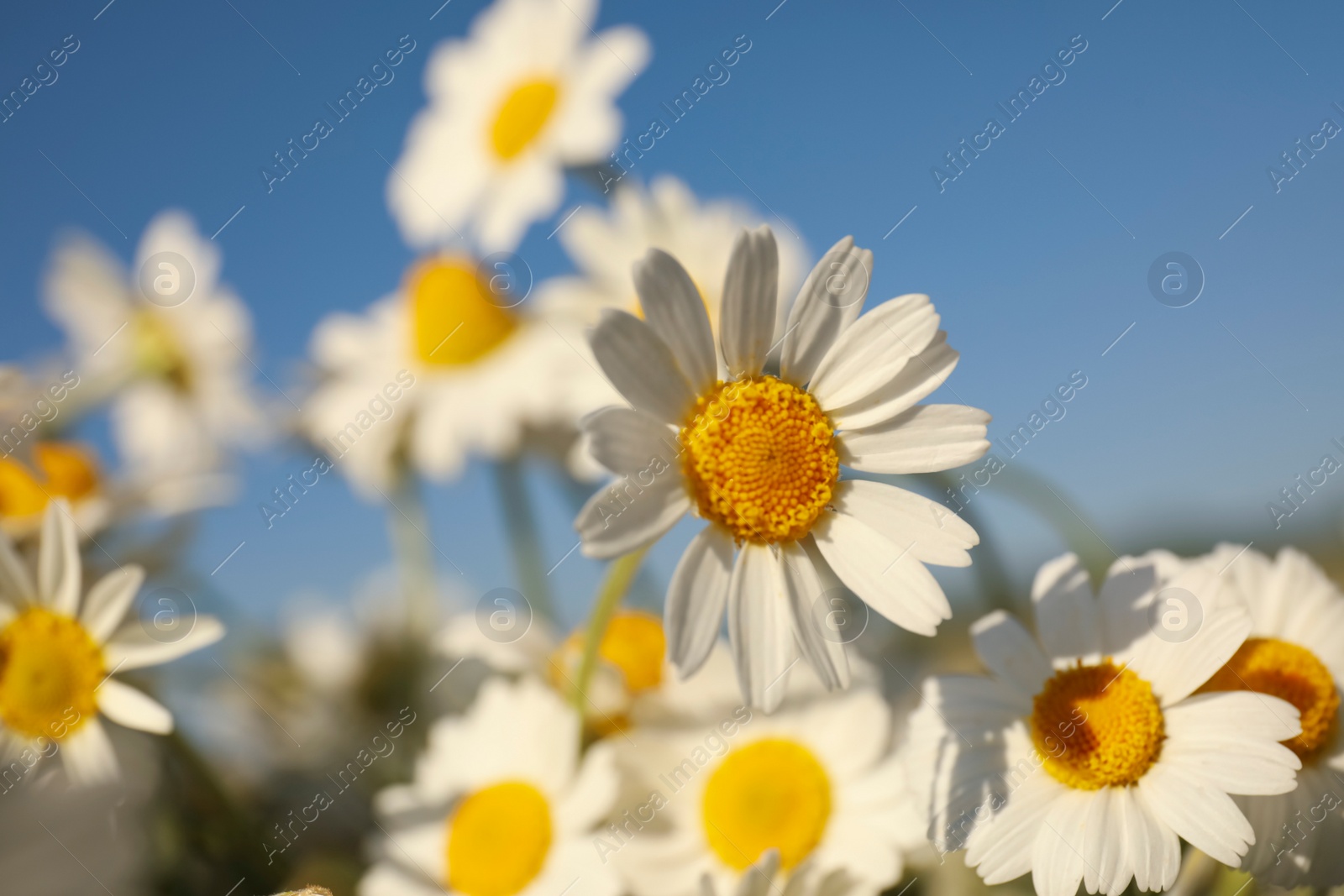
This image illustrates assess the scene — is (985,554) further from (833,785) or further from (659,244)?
(659,244)

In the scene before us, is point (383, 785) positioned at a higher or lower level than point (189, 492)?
lower

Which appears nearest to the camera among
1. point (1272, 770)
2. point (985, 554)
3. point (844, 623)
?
point (1272, 770)

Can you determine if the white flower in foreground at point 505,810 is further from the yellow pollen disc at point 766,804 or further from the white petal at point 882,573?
the white petal at point 882,573

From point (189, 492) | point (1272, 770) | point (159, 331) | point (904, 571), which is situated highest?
point (159, 331)

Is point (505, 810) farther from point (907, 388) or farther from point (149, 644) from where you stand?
point (907, 388)

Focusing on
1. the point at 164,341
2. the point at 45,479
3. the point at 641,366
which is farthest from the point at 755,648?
the point at 164,341

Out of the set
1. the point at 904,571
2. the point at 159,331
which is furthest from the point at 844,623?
the point at 159,331

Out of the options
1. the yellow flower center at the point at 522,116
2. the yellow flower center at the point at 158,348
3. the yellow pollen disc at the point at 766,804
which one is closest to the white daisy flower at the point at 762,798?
the yellow pollen disc at the point at 766,804
